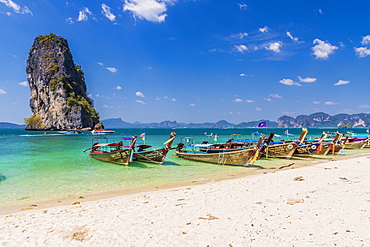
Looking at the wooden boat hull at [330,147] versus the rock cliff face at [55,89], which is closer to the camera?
the wooden boat hull at [330,147]

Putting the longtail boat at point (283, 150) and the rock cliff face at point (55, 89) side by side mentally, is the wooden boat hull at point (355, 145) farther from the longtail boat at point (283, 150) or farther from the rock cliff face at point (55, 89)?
the rock cliff face at point (55, 89)

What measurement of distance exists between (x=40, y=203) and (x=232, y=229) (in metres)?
8.01

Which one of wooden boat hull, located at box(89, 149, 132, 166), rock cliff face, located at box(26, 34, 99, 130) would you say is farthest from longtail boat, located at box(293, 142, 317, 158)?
rock cliff face, located at box(26, 34, 99, 130)

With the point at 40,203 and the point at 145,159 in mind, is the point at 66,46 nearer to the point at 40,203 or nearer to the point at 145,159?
the point at 145,159

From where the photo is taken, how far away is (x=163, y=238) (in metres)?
4.90

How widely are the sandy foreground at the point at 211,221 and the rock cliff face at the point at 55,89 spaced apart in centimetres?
10662

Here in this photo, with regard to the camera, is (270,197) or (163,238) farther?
(270,197)

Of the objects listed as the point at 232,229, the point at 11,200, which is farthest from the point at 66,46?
the point at 232,229

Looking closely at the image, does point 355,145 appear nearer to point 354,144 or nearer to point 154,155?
point 354,144

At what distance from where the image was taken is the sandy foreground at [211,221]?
183 inches

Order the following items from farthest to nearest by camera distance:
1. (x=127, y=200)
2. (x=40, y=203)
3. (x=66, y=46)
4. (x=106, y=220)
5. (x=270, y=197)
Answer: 1. (x=66, y=46)
2. (x=40, y=203)
3. (x=127, y=200)
4. (x=270, y=197)
5. (x=106, y=220)

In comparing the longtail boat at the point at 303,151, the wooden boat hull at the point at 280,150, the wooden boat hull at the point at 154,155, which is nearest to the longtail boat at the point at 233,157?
the wooden boat hull at the point at 154,155

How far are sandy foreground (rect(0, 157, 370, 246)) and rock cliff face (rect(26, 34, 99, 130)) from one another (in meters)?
107

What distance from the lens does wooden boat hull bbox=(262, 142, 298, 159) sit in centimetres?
2180
